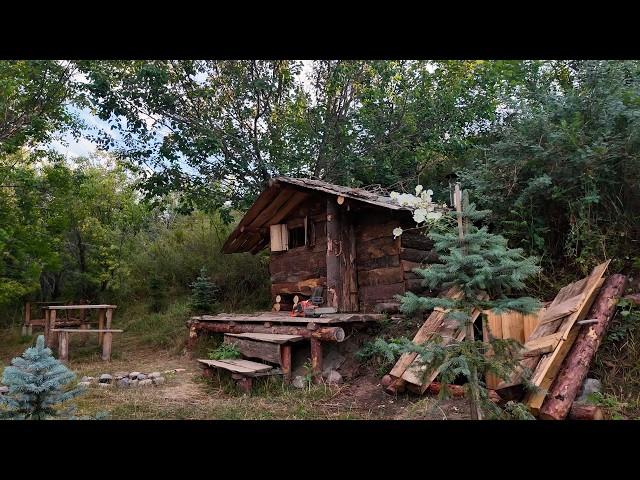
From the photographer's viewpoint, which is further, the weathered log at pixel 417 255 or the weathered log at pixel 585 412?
the weathered log at pixel 417 255

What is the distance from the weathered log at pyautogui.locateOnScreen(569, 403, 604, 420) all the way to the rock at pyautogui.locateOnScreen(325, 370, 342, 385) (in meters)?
2.94

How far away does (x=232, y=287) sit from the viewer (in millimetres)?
12844

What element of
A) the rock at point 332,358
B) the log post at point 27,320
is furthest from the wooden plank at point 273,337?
the log post at point 27,320

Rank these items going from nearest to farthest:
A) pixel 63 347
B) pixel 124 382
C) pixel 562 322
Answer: pixel 562 322, pixel 124 382, pixel 63 347

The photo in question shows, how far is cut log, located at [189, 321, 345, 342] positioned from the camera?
6.40 m

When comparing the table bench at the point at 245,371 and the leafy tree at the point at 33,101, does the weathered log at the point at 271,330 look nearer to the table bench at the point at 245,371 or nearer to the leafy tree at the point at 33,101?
the table bench at the point at 245,371

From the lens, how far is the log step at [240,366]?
6242mm

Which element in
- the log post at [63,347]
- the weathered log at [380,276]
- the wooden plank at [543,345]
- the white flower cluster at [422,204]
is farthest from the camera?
the log post at [63,347]

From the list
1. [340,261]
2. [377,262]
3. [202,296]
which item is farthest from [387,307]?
[202,296]

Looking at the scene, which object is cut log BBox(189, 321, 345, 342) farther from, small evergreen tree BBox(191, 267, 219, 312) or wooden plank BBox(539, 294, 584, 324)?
wooden plank BBox(539, 294, 584, 324)

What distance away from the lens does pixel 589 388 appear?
15.7 feet

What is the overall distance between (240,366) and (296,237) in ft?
11.8

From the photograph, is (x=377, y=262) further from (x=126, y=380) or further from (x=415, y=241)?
(x=126, y=380)

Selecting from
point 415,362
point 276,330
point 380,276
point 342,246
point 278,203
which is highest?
point 278,203
